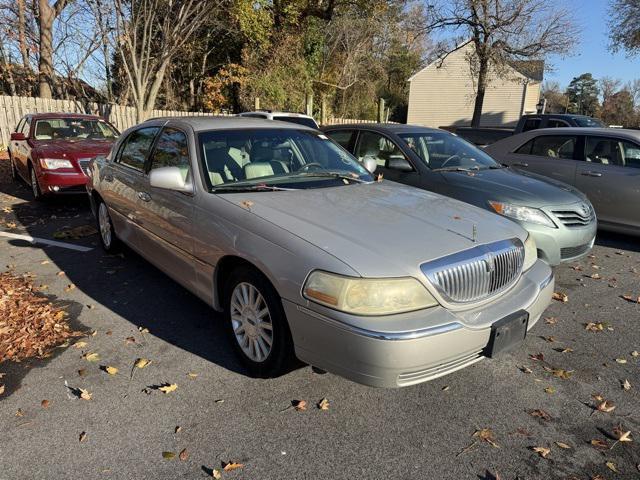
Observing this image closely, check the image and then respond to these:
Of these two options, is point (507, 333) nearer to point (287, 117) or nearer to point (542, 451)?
point (542, 451)

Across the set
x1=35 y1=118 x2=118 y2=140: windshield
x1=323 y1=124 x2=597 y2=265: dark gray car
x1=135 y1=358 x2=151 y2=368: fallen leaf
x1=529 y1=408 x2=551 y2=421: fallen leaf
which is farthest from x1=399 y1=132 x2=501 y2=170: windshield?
x1=35 y1=118 x2=118 y2=140: windshield

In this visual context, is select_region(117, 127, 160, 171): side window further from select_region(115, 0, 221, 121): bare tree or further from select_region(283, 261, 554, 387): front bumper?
select_region(115, 0, 221, 121): bare tree

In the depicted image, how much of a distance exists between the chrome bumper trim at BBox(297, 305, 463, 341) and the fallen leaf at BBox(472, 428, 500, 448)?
66 cm

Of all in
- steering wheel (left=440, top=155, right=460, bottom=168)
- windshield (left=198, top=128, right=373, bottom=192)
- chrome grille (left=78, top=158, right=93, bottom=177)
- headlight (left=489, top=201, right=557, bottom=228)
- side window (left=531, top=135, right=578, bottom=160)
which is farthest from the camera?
chrome grille (left=78, top=158, right=93, bottom=177)

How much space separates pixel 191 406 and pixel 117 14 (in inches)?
490

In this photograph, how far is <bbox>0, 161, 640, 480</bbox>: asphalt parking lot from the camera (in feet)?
8.20

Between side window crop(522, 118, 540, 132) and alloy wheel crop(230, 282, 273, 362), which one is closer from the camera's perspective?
alloy wheel crop(230, 282, 273, 362)

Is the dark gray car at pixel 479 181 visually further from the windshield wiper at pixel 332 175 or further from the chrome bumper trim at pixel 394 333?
the chrome bumper trim at pixel 394 333

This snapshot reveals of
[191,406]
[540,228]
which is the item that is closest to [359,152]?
[540,228]

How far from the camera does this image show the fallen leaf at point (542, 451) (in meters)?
2.60

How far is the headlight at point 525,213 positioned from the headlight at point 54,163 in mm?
6670

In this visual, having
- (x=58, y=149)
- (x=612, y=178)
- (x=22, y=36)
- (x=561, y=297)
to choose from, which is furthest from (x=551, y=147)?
(x=22, y=36)

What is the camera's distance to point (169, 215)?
3896 millimetres

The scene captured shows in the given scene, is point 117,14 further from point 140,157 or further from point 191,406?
point 191,406
